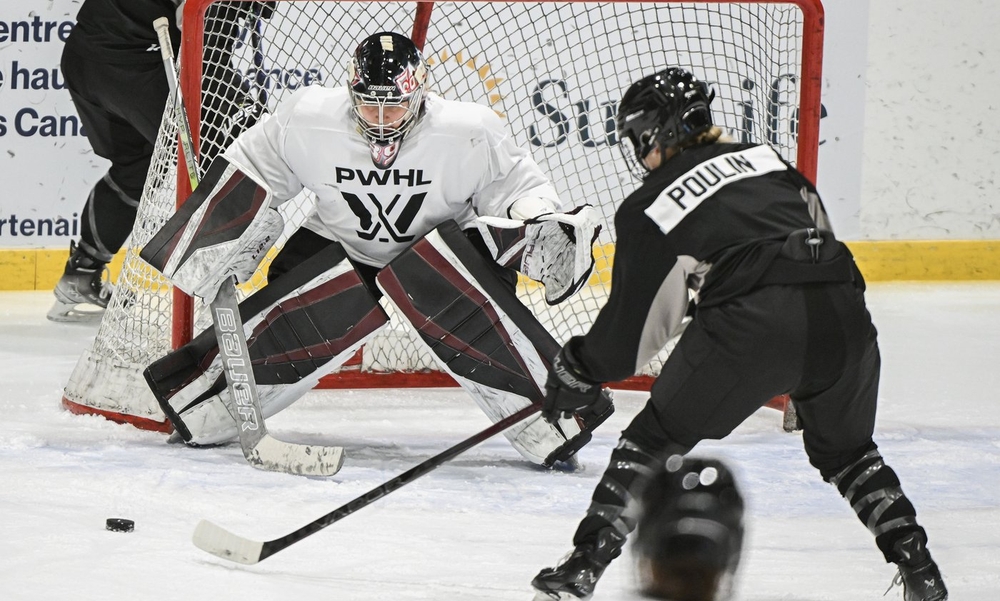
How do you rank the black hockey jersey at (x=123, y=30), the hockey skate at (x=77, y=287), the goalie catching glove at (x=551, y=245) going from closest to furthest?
the goalie catching glove at (x=551, y=245) < the black hockey jersey at (x=123, y=30) < the hockey skate at (x=77, y=287)

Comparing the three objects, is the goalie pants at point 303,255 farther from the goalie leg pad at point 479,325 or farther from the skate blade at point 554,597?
the skate blade at point 554,597

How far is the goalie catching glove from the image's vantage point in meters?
2.87

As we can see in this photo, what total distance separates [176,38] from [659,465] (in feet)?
8.55

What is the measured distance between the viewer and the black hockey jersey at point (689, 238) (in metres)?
2.01

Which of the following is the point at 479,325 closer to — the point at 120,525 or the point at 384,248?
the point at 384,248

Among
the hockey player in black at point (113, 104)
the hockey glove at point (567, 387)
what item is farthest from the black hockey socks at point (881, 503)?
the hockey player in black at point (113, 104)

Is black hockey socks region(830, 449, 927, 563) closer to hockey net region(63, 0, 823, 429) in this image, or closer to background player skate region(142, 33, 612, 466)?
background player skate region(142, 33, 612, 466)

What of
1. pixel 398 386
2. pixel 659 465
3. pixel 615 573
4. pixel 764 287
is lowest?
pixel 398 386

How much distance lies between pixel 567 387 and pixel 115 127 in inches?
106

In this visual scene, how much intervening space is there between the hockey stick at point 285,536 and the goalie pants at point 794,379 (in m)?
0.40

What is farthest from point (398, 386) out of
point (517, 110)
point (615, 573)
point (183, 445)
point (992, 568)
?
point (992, 568)

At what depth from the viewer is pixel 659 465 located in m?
2.14

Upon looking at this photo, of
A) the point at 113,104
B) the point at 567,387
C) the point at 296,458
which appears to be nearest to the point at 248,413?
the point at 296,458

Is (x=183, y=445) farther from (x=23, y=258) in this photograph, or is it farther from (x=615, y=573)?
(x=23, y=258)
